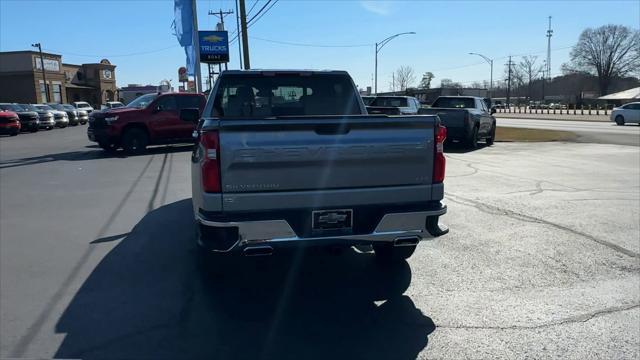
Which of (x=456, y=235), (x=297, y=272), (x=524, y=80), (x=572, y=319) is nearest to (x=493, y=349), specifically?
(x=572, y=319)

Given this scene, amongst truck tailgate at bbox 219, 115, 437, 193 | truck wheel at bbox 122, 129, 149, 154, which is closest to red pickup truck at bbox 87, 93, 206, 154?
truck wheel at bbox 122, 129, 149, 154

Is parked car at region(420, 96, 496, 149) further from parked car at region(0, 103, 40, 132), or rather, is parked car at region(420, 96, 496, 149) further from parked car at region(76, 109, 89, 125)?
parked car at region(76, 109, 89, 125)

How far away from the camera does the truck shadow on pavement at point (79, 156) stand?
1488cm

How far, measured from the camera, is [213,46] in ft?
97.3

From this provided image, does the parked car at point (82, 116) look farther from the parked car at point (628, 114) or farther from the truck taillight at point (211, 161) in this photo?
the truck taillight at point (211, 161)

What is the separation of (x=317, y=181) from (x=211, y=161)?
2.81 ft

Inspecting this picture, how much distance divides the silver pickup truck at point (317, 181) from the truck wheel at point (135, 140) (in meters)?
13.1

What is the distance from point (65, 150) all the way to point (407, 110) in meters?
12.9

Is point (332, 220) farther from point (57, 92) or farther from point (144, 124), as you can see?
point (57, 92)

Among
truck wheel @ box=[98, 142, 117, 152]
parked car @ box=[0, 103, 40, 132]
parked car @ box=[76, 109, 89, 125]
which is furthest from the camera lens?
parked car @ box=[76, 109, 89, 125]

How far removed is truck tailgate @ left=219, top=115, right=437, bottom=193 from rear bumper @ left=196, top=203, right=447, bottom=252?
0.27 metres

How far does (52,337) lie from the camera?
3.84 metres

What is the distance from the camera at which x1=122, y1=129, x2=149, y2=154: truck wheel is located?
1648 cm

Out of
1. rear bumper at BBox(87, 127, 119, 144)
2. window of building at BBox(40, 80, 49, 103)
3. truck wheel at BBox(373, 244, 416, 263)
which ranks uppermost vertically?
window of building at BBox(40, 80, 49, 103)
